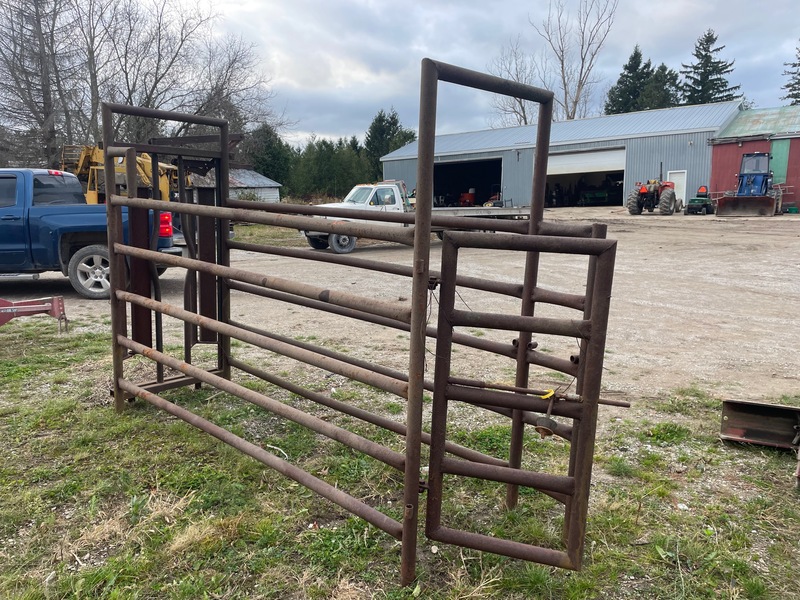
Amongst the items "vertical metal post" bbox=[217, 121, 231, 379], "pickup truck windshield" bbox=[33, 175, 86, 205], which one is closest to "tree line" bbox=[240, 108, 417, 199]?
"pickup truck windshield" bbox=[33, 175, 86, 205]

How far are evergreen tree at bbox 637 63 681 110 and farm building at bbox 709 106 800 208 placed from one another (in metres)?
23.7

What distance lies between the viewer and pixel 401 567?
2.32 metres

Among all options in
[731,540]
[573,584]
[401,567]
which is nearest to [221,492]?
[401,567]

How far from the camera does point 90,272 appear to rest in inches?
336

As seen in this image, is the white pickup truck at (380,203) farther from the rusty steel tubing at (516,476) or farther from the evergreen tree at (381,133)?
the evergreen tree at (381,133)

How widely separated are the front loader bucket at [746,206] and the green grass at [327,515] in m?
23.4

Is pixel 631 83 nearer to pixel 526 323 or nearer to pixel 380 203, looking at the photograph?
pixel 380 203

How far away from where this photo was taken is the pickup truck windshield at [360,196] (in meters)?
16.8

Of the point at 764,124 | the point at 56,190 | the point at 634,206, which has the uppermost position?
the point at 764,124

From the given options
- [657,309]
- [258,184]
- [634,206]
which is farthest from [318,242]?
[258,184]

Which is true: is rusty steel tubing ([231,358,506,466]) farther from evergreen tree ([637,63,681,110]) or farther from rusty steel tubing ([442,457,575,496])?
evergreen tree ([637,63,681,110])

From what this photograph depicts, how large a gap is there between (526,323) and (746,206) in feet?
85.7

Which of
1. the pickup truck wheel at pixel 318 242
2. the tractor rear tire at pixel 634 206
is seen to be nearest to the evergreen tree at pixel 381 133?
the tractor rear tire at pixel 634 206

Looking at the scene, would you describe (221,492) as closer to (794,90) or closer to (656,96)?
(656,96)
